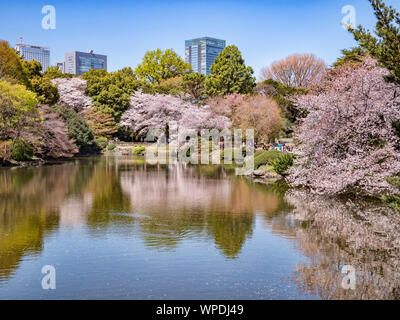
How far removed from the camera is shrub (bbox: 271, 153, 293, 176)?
19.4 meters

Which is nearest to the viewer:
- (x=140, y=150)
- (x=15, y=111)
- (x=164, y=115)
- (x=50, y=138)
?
(x=15, y=111)

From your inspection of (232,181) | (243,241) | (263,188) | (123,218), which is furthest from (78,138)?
(243,241)

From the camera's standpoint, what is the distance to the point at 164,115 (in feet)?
144

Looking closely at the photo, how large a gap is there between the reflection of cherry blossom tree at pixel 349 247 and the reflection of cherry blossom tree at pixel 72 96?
3832 centimetres

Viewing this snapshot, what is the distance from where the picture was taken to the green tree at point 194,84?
4555 cm

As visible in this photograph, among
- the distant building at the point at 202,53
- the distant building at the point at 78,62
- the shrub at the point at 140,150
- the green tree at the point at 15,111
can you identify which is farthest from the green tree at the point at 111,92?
the distant building at the point at 202,53

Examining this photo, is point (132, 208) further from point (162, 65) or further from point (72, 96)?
point (162, 65)

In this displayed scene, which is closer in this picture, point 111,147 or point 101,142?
point 101,142

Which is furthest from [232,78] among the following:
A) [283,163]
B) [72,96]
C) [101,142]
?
[283,163]

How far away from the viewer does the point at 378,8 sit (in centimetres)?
809

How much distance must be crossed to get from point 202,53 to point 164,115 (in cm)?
13774

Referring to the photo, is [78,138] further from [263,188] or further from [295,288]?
[295,288]
